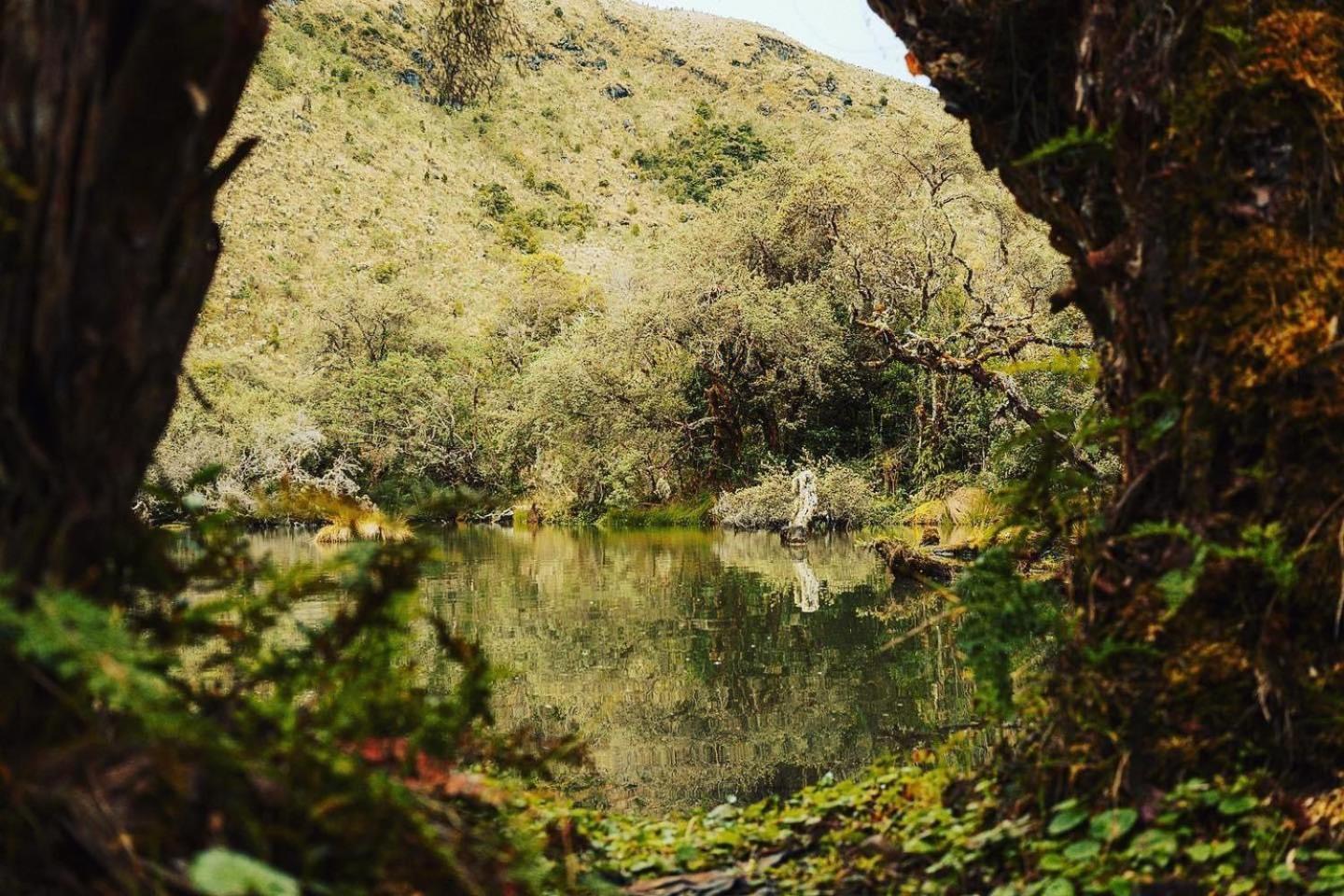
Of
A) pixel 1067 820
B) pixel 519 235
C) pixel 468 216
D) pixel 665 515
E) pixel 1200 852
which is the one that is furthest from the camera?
pixel 519 235

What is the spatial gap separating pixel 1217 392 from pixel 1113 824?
109 centimetres

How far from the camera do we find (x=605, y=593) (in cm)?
1581

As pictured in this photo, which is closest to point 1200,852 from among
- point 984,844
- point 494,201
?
point 984,844

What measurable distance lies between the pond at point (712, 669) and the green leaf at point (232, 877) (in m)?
0.91

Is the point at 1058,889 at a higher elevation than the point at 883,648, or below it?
below

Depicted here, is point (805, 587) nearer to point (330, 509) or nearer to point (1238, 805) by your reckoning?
point (1238, 805)

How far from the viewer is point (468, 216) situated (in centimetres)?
8600

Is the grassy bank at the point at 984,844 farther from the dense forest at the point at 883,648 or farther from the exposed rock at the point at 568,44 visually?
the exposed rock at the point at 568,44

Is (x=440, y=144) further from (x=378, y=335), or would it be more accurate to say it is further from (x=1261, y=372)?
(x=1261, y=372)

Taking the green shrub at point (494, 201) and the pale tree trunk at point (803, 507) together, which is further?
the green shrub at point (494, 201)

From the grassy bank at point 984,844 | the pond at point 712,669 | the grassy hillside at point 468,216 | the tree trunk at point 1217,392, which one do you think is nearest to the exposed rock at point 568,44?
the grassy hillside at point 468,216

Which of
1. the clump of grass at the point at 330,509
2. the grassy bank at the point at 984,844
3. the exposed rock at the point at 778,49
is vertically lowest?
the grassy bank at the point at 984,844

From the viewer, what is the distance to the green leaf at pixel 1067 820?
2686 mm

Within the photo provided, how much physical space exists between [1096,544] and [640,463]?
32.2 metres
